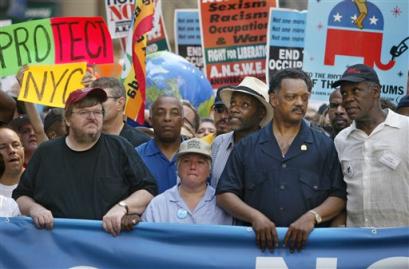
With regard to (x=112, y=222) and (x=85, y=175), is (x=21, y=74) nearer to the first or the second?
(x=85, y=175)

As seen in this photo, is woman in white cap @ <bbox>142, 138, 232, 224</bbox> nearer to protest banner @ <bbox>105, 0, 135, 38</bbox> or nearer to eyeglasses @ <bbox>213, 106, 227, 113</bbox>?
eyeglasses @ <bbox>213, 106, 227, 113</bbox>

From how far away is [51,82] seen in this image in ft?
29.6

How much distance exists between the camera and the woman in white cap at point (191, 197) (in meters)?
7.13

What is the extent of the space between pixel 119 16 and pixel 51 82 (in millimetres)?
2273

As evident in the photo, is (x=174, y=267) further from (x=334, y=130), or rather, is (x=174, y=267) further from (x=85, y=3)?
(x=85, y=3)

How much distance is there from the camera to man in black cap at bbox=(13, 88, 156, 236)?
6.98 metres

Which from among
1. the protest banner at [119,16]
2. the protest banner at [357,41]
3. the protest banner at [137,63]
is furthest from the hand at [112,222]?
the protest banner at [119,16]

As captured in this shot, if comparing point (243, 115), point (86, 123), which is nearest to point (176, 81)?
point (243, 115)

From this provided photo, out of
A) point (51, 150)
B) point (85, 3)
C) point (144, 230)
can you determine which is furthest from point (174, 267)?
point (85, 3)

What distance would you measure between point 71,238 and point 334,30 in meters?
4.05

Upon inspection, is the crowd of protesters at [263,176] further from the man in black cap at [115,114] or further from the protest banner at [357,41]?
the protest banner at [357,41]

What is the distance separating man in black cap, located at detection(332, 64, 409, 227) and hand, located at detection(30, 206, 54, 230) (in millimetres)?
1786

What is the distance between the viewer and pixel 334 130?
30.5 feet

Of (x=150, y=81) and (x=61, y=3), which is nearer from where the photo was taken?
(x=150, y=81)
